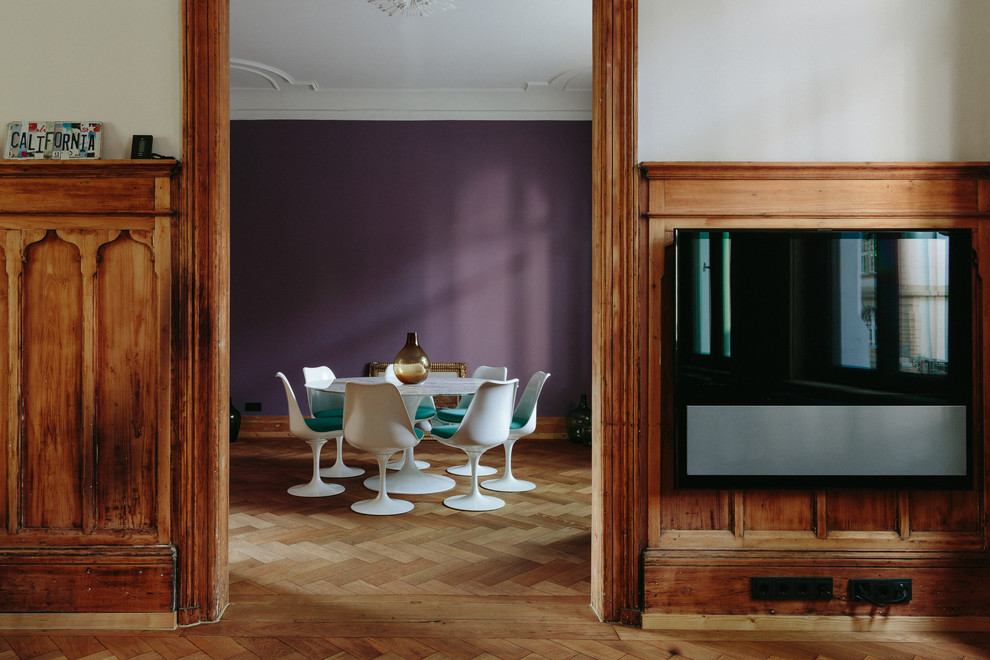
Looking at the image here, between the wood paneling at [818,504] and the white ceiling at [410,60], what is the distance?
9.29 ft

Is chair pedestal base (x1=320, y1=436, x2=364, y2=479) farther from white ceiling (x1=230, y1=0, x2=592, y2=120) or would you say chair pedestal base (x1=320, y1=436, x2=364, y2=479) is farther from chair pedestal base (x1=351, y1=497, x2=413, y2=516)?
white ceiling (x1=230, y1=0, x2=592, y2=120)

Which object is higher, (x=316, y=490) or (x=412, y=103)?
(x=412, y=103)

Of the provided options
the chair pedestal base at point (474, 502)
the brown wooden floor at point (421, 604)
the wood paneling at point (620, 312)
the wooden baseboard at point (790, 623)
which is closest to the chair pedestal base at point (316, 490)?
the brown wooden floor at point (421, 604)

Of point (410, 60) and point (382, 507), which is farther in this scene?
point (410, 60)

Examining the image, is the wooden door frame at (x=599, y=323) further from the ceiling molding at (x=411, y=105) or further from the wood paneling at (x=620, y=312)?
the ceiling molding at (x=411, y=105)

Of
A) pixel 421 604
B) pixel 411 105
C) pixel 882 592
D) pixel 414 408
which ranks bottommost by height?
pixel 421 604

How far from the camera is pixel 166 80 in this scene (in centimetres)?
235

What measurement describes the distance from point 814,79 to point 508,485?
3126 mm

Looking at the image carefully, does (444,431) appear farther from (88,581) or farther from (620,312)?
(88,581)

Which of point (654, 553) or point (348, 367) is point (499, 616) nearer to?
point (654, 553)

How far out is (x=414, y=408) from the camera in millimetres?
4219

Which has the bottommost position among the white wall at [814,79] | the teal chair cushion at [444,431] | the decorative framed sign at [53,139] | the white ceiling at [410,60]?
the teal chair cushion at [444,431]

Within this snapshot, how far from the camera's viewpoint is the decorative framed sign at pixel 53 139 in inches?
92.2

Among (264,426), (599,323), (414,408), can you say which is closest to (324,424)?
(414,408)
